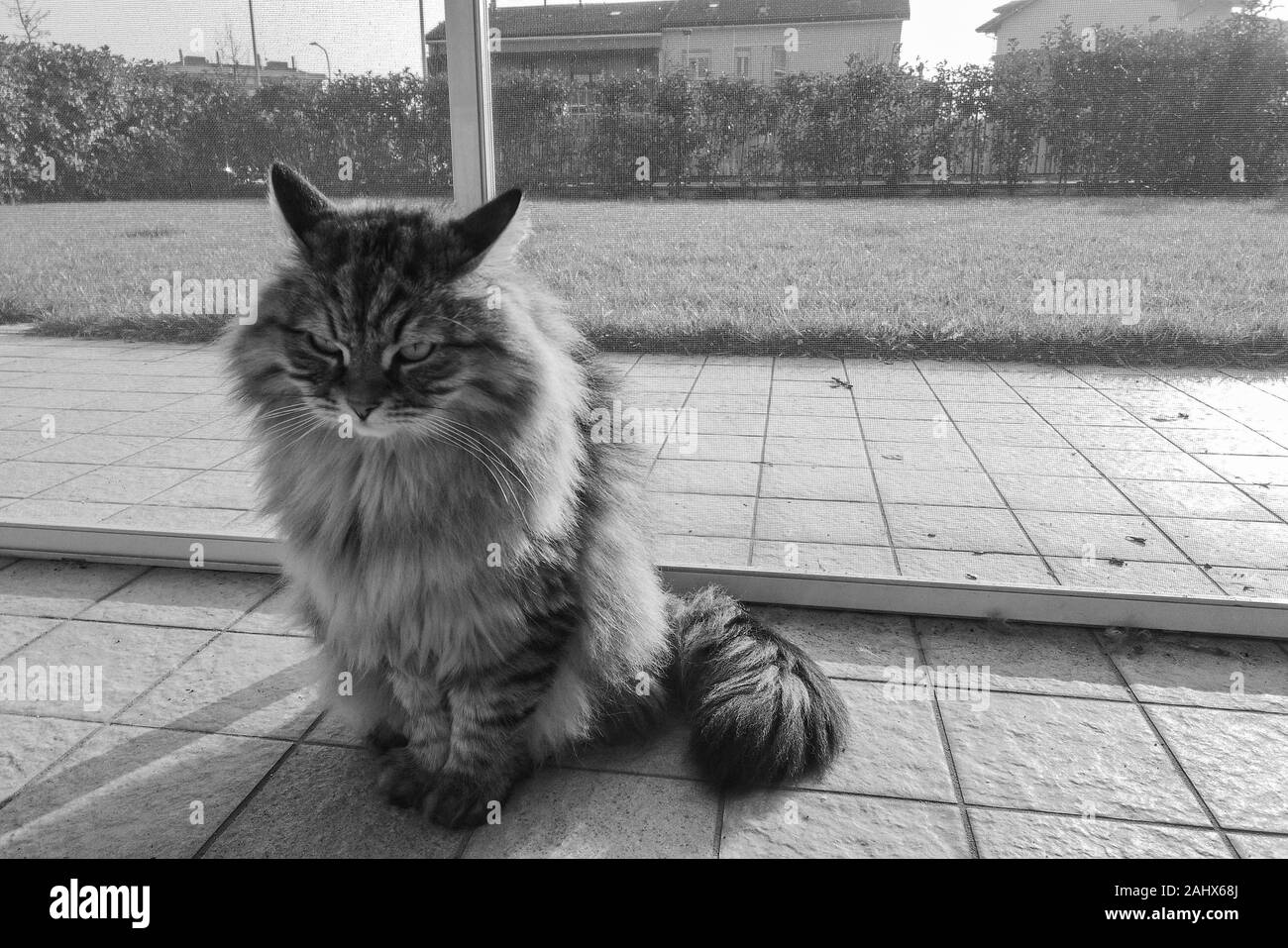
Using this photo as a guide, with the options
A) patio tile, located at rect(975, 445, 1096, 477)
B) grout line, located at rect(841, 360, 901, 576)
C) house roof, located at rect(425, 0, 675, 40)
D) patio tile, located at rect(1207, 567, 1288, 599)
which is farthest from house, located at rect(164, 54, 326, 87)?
patio tile, located at rect(1207, 567, 1288, 599)

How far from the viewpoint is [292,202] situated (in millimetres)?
1706

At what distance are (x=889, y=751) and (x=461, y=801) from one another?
1045 millimetres

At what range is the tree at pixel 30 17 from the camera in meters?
2.93

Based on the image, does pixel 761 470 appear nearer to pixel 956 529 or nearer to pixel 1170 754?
pixel 956 529

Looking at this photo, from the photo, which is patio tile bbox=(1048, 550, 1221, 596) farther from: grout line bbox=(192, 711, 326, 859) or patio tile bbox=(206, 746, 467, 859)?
grout line bbox=(192, 711, 326, 859)

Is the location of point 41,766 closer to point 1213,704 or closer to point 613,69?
point 613,69

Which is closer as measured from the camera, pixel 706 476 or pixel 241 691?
pixel 241 691

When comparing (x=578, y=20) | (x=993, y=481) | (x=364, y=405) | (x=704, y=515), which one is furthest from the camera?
(x=704, y=515)

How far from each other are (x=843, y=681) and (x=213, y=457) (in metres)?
2.74

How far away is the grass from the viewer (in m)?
2.46

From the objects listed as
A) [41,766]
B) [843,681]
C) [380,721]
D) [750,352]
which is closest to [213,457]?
[41,766]

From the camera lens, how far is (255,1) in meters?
2.83

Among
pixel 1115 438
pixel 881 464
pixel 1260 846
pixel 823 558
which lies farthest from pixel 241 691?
pixel 1115 438

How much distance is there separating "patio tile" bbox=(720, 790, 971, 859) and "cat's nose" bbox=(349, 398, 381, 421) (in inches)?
46.1
